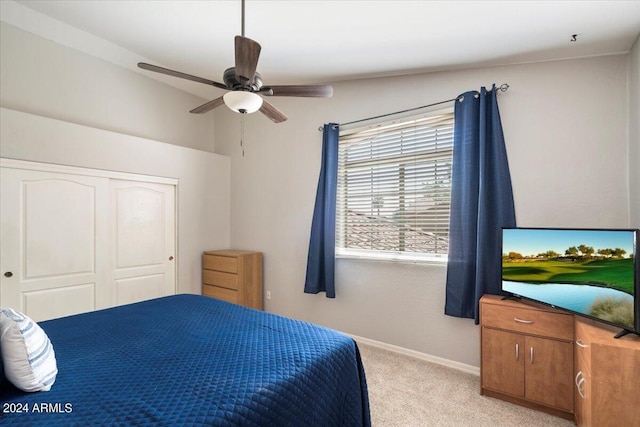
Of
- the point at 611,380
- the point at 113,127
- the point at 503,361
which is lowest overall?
the point at 503,361

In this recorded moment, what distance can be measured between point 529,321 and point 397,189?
1.51 m

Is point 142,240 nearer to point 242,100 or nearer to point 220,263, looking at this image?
point 220,263

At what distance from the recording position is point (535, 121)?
237 centimetres

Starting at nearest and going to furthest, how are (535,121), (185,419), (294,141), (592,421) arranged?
(185,419) < (592,421) < (535,121) < (294,141)

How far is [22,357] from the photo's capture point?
1055 mm

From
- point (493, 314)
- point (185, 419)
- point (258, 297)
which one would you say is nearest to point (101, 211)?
point (258, 297)

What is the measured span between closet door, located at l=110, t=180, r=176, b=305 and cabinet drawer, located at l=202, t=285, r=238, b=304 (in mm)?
405

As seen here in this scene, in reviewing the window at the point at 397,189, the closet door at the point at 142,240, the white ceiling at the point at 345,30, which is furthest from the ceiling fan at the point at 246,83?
the closet door at the point at 142,240

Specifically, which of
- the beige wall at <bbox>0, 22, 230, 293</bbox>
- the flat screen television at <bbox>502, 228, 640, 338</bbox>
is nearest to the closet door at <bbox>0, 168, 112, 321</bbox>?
the beige wall at <bbox>0, 22, 230, 293</bbox>

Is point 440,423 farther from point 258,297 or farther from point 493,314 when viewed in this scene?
point 258,297

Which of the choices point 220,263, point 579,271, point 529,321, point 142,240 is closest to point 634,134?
point 579,271

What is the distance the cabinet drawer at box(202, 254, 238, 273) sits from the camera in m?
3.64

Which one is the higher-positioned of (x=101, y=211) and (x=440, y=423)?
(x=101, y=211)

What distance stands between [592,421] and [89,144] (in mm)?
4254
